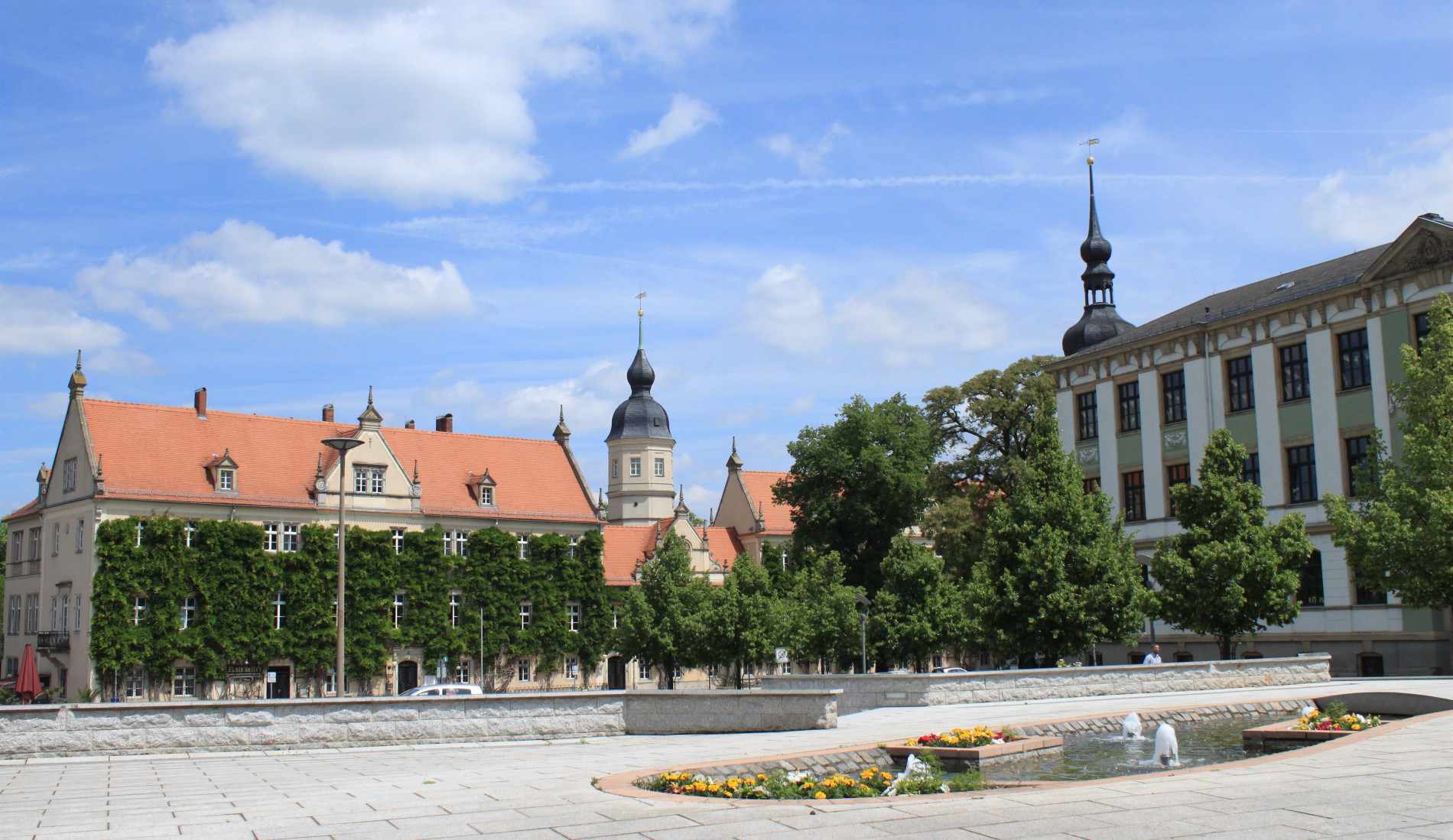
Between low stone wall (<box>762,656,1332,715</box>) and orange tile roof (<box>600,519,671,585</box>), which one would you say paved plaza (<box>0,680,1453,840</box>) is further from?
orange tile roof (<box>600,519,671,585</box>)

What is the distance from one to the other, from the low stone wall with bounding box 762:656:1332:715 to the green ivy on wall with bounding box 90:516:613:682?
105 feet

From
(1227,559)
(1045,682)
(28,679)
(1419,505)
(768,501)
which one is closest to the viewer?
(1045,682)

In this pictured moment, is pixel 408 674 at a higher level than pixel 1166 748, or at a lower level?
lower

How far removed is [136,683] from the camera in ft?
171

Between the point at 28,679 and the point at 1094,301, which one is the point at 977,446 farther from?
the point at 28,679

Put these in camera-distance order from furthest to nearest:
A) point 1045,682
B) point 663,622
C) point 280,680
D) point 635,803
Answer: point 280,680, point 663,622, point 1045,682, point 635,803

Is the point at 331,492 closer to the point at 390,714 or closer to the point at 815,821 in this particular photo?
the point at 390,714

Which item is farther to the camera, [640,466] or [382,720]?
[640,466]

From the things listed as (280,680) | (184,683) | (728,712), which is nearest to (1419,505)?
(728,712)

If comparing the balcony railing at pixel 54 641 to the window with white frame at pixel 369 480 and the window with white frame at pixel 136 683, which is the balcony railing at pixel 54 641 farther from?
the window with white frame at pixel 369 480

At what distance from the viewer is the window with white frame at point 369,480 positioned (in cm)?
6109

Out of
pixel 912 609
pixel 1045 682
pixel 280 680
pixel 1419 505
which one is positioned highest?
pixel 1419 505

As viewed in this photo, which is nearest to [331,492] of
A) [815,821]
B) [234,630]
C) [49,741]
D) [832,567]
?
[234,630]

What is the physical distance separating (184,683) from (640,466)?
156 feet
